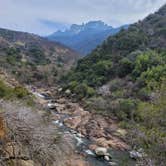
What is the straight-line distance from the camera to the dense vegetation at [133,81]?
36.9 ft

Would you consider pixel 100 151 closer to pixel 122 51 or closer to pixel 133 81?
pixel 133 81

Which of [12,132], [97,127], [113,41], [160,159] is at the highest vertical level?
[113,41]

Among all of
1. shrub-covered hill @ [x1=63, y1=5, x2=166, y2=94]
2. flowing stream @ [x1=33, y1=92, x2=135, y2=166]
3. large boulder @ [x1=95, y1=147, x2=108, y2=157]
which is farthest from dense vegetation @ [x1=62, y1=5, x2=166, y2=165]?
large boulder @ [x1=95, y1=147, x2=108, y2=157]

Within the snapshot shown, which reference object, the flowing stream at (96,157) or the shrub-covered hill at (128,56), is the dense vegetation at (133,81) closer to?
the shrub-covered hill at (128,56)

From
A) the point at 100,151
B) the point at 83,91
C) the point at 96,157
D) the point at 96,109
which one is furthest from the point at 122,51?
the point at 96,157

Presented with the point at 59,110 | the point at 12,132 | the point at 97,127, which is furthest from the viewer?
the point at 59,110

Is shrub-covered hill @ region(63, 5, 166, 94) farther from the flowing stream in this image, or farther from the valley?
the flowing stream

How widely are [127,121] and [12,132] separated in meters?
20.4

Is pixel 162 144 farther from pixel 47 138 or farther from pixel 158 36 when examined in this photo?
pixel 158 36

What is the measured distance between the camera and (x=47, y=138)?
10.0m

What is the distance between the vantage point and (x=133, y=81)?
124 ft

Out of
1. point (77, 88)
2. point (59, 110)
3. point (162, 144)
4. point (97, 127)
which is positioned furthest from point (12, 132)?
point (77, 88)

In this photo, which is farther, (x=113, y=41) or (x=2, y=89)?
(x=113, y=41)

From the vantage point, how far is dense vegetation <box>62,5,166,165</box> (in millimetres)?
11234
